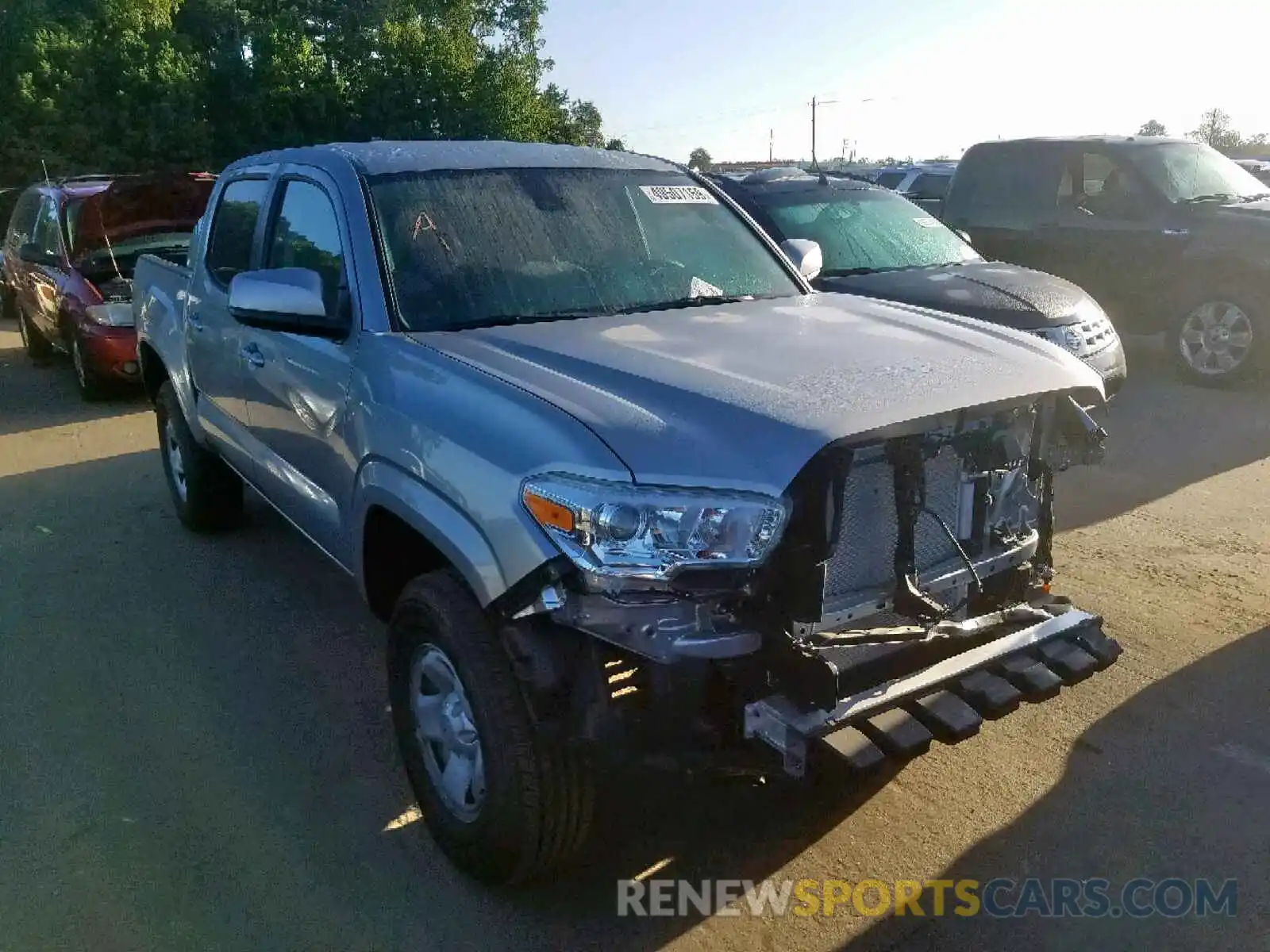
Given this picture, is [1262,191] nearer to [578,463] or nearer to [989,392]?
[989,392]

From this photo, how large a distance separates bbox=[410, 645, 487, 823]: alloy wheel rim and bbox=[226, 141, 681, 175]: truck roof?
69.1 inches

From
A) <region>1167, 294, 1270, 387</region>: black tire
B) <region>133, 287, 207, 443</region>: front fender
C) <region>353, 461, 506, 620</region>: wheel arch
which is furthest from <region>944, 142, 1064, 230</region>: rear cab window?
<region>353, 461, 506, 620</region>: wheel arch

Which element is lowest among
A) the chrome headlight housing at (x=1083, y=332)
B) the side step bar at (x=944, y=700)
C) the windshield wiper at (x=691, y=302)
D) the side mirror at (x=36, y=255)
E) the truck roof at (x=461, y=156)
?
the side step bar at (x=944, y=700)

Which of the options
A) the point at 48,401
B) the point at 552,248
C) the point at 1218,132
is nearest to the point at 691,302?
the point at 552,248

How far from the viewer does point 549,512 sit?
2592 millimetres

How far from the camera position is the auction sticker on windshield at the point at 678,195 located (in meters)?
4.28

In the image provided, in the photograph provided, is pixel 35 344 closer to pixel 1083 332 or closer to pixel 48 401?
pixel 48 401

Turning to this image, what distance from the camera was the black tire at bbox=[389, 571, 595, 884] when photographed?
8.82 ft

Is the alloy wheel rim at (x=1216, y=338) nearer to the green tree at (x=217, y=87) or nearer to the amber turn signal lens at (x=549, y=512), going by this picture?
the amber turn signal lens at (x=549, y=512)

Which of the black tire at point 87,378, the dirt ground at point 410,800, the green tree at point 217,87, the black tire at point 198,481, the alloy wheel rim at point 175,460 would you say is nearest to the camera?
the dirt ground at point 410,800

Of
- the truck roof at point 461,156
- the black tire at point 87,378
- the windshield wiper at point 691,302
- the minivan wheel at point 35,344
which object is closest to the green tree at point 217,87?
the minivan wheel at point 35,344

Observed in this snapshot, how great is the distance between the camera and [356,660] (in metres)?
4.51

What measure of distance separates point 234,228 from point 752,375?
2914 millimetres

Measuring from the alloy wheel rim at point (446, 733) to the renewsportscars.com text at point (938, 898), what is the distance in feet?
1.62
